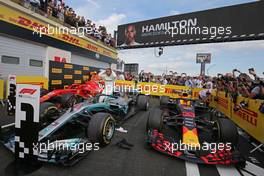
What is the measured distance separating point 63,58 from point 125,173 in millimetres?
11319

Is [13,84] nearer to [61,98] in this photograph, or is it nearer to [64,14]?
[61,98]

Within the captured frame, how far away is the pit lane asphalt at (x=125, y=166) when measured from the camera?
7.77 ft

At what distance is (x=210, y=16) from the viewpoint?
1216cm

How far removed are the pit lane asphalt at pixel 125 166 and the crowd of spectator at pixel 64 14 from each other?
361 inches

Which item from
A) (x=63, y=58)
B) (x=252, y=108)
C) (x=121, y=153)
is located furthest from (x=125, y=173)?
(x=63, y=58)

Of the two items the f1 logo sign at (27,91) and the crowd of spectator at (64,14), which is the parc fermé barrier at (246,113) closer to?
the f1 logo sign at (27,91)

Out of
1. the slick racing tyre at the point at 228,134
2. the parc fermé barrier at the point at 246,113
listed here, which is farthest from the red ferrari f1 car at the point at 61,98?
the parc fermé barrier at the point at 246,113

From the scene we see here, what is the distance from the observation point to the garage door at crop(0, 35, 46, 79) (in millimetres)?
8133
